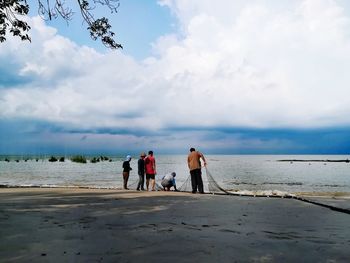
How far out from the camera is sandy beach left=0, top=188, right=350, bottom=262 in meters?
6.09

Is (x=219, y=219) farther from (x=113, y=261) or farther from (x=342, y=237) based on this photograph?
(x=113, y=261)

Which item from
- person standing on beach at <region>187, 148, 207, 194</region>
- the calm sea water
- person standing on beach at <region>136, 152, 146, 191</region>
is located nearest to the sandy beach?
person standing on beach at <region>187, 148, 207, 194</region>

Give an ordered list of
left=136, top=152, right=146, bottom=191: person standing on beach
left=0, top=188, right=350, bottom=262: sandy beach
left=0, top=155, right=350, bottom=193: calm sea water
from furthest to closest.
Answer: left=0, top=155, right=350, bottom=193: calm sea water < left=136, top=152, right=146, bottom=191: person standing on beach < left=0, top=188, right=350, bottom=262: sandy beach

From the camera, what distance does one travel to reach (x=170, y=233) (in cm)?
789

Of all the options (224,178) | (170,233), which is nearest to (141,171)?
(170,233)

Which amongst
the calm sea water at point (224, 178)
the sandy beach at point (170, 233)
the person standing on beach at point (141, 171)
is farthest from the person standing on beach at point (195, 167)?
the calm sea water at point (224, 178)

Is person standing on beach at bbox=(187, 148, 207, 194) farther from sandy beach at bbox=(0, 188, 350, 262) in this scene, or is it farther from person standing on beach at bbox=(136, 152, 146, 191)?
sandy beach at bbox=(0, 188, 350, 262)

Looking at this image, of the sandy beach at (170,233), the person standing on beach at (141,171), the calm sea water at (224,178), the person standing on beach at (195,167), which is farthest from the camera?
the calm sea water at (224,178)

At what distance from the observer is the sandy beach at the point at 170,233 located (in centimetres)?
609

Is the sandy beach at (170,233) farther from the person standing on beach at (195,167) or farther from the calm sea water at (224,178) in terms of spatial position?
the calm sea water at (224,178)

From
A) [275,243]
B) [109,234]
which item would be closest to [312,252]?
[275,243]

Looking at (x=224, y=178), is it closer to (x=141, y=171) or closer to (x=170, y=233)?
(x=141, y=171)

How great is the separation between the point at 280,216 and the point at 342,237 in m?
2.98

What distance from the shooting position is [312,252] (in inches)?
255
